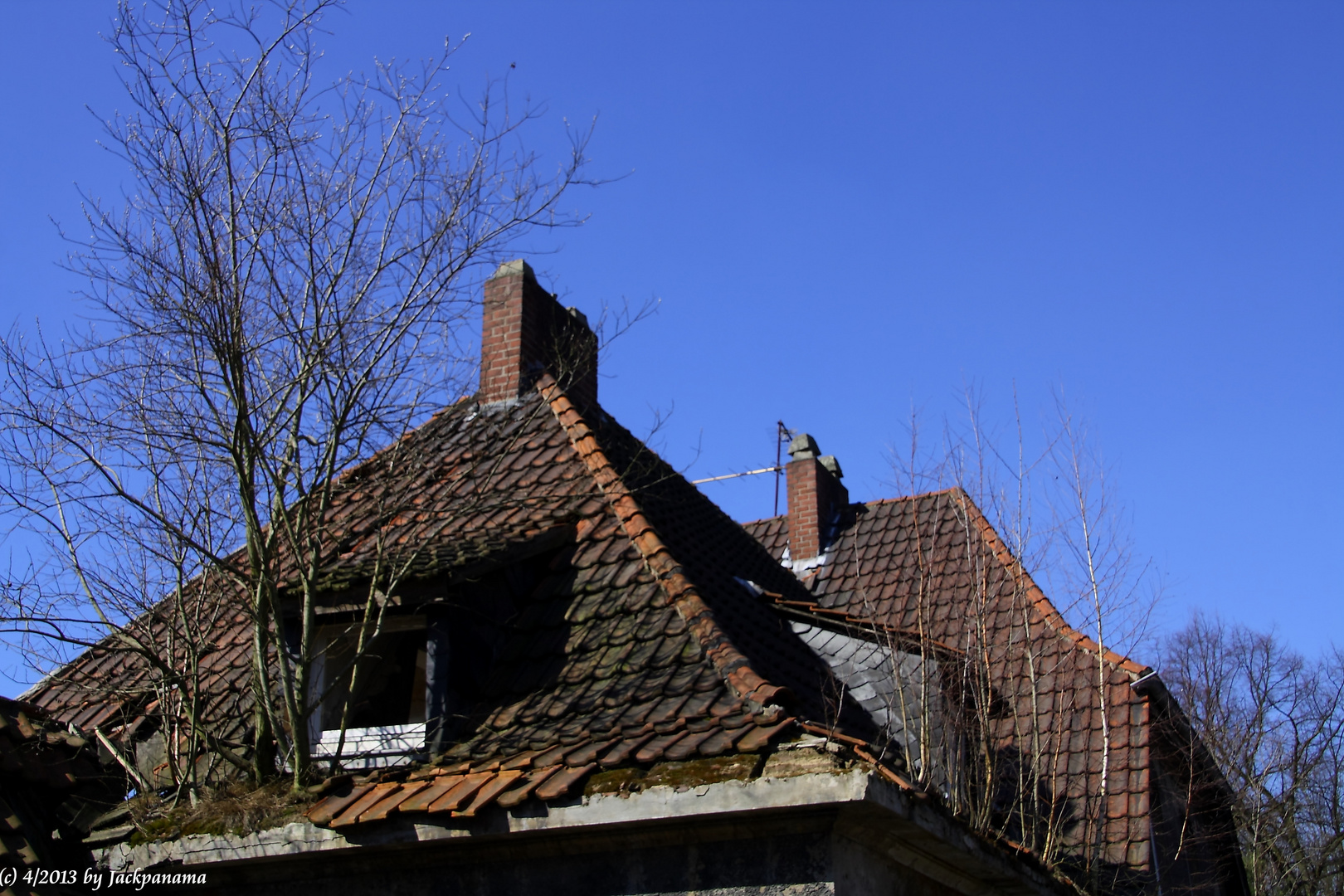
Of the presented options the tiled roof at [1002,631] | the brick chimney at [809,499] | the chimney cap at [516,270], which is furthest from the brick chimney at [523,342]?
the brick chimney at [809,499]

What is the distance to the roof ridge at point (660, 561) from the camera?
6492mm

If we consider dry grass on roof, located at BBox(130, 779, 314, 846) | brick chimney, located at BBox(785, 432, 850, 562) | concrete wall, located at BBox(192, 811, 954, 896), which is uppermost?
brick chimney, located at BBox(785, 432, 850, 562)

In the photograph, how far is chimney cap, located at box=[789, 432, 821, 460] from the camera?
1459 cm

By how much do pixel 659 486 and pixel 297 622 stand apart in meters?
3.74

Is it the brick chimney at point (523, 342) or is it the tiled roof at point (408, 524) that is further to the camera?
the brick chimney at point (523, 342)

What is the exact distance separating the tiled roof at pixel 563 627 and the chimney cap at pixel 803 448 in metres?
4.56

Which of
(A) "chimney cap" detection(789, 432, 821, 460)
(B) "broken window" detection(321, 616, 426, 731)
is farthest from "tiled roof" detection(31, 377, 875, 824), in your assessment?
(A) "chimney cap" detection(789, 432, 821, 460)

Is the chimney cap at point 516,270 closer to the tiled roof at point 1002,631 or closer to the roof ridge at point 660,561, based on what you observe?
the roof ridge at point 660,561

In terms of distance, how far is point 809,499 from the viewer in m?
14.2

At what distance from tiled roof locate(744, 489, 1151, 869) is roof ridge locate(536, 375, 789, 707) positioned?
1.52 metres

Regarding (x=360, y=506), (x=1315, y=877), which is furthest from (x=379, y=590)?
(x=1315, y=877)

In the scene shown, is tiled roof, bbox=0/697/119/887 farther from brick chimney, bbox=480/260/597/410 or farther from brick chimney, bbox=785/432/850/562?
brick chimney, bbox=785/432/850/562

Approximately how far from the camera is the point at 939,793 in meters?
6.31

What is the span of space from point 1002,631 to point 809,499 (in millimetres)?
3558
